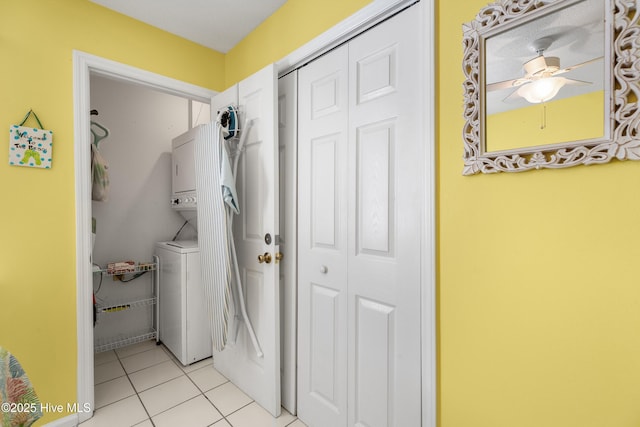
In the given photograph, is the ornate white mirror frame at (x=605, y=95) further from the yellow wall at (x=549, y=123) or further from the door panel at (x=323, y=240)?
the door panel at (x=323, y=240)

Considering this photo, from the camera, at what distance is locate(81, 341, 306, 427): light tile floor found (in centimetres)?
173

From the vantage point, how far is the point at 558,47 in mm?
879

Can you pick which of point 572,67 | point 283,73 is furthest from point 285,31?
point 572,67

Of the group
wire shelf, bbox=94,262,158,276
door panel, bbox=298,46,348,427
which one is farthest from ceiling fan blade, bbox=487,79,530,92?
wire shelf, bbox=94,262,158,276

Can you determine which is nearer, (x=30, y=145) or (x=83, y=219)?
(x=30, y=145)

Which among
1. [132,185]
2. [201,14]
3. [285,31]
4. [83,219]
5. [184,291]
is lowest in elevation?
[184,291]

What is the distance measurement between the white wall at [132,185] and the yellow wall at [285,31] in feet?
3.49

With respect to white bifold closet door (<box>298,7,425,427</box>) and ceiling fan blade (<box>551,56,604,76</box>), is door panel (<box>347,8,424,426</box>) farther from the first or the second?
ceiling fan blade (<box>551,56,604,76</box>)

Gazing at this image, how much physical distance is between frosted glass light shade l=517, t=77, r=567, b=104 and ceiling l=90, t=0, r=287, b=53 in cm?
156

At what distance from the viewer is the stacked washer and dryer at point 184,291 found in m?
2.36

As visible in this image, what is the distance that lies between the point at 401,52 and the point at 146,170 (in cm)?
263

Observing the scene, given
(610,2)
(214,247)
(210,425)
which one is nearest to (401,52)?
(610,2)

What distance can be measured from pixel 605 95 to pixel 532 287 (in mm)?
589

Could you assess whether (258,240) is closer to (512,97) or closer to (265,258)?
(265,258)
